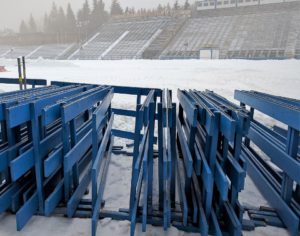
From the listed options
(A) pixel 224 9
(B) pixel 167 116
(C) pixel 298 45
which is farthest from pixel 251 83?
(A) pixel 224 9

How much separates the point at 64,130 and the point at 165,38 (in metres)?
39.2

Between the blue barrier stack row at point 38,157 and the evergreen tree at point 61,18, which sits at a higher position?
the evergreen tree at point 61,18

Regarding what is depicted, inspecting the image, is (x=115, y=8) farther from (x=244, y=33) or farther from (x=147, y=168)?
(x=147, y=168)

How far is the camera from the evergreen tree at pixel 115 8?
67.3m

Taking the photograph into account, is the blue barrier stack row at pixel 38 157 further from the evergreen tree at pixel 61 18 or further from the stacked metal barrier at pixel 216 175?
the evergreen tree at pixel 61 18

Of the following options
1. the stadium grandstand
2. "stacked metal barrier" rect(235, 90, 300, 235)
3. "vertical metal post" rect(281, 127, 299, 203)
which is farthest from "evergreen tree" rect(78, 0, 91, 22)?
"vertical metal post" rect(281, 127, 299, 203)

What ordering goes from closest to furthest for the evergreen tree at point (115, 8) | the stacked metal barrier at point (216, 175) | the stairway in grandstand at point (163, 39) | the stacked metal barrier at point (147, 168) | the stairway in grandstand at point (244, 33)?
the stacked metal barrier at point (216, 175), the stacked metal barrier at point (147, 168), the stairway in grandstand at point (244, 33), the stairway in grandstand at point (163, 39), the evergreen tree at point (115, 8)

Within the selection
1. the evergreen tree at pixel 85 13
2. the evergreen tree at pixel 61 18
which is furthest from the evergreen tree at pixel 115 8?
the evergreen tree at pixel 61 18

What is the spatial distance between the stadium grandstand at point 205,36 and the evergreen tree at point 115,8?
1597cm

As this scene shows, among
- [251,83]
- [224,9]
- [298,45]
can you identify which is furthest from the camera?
[224,9]

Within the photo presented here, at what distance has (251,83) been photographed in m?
13.0

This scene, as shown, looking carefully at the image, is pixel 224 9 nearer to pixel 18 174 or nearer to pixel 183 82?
pixel 183 82

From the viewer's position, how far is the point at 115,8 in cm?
6731

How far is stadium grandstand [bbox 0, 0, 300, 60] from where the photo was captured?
32.1 meters
